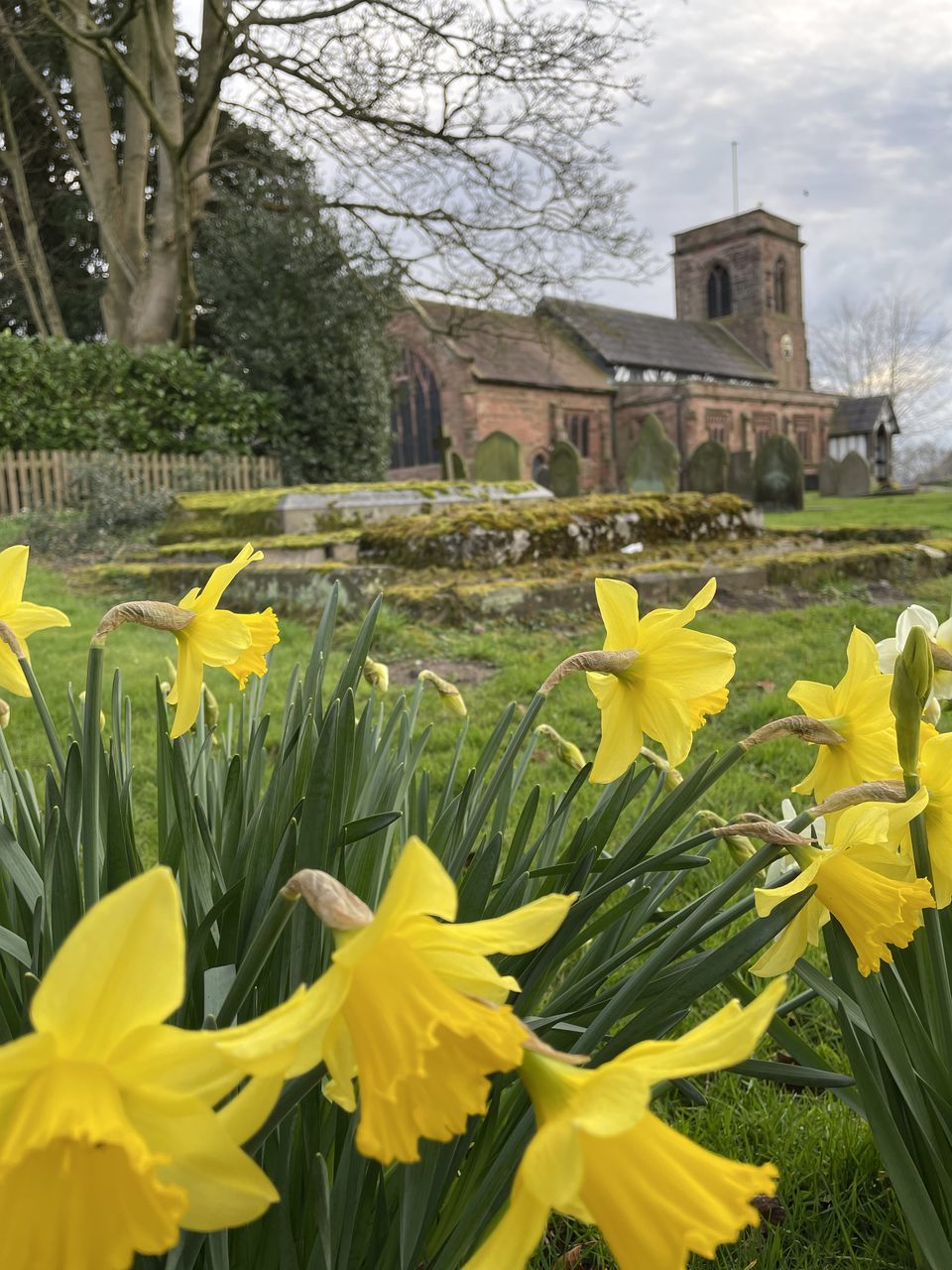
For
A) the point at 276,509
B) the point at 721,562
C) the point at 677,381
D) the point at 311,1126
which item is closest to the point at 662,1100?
the point at 311,1126

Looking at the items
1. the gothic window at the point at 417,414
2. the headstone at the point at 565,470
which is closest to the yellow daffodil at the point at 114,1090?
the headstone at the point at 565,470

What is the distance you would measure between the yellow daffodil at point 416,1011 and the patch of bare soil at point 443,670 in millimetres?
3798

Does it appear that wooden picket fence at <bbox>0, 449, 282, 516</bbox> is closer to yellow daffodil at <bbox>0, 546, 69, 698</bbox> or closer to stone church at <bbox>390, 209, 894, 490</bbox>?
yellow daffodil at <bbox>0, 546, 69, 698</bbox>

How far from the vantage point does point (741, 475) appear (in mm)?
17984

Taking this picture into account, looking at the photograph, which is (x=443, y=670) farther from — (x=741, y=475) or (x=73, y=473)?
(x=741, y=475)

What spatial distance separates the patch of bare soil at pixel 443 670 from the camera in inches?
174

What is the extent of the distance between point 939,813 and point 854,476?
23.5m

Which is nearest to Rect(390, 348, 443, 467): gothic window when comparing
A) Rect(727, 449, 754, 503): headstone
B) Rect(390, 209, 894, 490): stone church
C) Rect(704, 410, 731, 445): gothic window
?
Rect(390, 209, 894, 490): stone church

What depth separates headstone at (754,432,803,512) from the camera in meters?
16.6

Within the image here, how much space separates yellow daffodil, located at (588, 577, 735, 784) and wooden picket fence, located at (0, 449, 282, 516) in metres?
10.8

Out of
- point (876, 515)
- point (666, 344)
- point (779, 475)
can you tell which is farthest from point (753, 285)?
point (876, 515)

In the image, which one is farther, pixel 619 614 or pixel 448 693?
pixel 448 693

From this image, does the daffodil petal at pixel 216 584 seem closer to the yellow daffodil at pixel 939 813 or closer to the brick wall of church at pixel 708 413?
the yellow daffodil at pixel 939 813

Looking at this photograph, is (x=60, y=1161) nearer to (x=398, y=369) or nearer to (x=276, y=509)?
(x=276, y=509)
